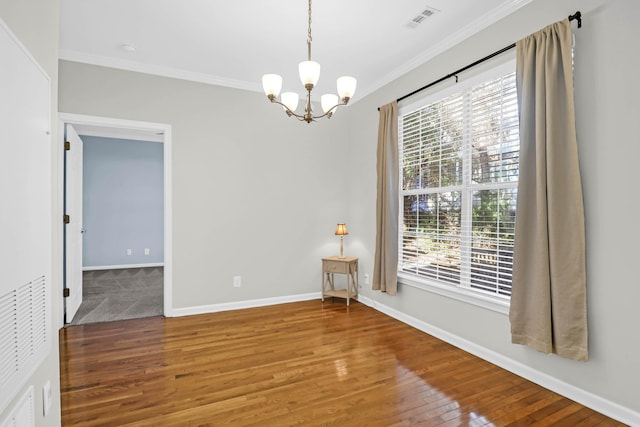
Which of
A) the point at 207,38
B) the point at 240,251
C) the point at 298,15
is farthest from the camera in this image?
the point at 240,251

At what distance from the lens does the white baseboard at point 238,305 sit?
3951 millimetres

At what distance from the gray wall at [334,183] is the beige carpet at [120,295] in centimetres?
72

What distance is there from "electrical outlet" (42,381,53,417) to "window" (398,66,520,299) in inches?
117

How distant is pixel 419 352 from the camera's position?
2.97 m

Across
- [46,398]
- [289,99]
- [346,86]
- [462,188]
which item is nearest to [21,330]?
[46,398]

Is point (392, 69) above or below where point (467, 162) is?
above

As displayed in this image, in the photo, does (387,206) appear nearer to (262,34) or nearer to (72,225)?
(262,34)

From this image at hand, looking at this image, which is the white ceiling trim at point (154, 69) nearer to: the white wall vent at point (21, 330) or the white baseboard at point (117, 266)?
the white wall vent at point (21, 330)

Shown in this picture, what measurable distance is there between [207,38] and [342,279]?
338cm

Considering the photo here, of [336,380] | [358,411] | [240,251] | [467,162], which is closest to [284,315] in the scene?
[240,251]

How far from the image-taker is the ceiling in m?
2.68

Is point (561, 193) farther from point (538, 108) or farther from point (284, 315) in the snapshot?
point (284, 315)

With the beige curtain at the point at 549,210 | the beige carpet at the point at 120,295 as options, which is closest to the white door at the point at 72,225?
the beige carpet at the point at 120,295

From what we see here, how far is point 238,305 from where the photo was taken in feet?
13.9
